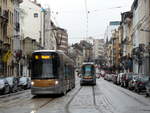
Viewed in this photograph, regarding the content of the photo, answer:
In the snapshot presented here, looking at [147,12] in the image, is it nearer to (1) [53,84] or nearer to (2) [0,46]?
(2) [0,46]

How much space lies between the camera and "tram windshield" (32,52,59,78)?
96.8ft

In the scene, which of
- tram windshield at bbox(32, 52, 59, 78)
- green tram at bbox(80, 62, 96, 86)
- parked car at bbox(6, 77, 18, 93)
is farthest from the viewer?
green tram at bbox(80, 62, 96, 86)

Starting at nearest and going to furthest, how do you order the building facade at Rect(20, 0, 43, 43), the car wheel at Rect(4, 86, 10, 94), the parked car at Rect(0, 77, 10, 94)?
1. the parked car at Rect(0, 77, 10, 94)
2. the car wheel at Rect(4, 86, 10, 94)
3. the building facade at Rect(20, 0, 43, 43)

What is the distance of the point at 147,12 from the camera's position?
72438 millimetres

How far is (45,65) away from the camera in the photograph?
29734 millimetres

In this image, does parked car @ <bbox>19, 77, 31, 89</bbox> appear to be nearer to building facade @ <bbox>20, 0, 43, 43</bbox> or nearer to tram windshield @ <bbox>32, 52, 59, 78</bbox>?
tram windshield @ <bbox>32, 52, 59, 78</bbox>

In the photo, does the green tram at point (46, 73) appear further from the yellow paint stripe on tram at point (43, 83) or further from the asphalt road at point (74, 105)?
the asphalt road at point (74, 105)

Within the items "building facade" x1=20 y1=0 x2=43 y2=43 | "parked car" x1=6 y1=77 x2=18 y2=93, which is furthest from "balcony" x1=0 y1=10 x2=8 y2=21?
"building facade" x1=20 y1=0 x2=43 y2=43

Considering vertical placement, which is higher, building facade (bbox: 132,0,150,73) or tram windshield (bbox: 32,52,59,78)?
building facade (bbox: 132,0,150,73)

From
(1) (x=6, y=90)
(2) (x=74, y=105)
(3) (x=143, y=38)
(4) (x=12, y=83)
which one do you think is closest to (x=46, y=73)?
(2) (x=74, y=105)

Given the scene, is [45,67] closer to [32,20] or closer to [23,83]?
[23,83]

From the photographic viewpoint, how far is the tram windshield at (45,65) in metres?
29.5

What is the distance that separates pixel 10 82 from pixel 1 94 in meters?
3.14

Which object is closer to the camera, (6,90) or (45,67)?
(45,67)
